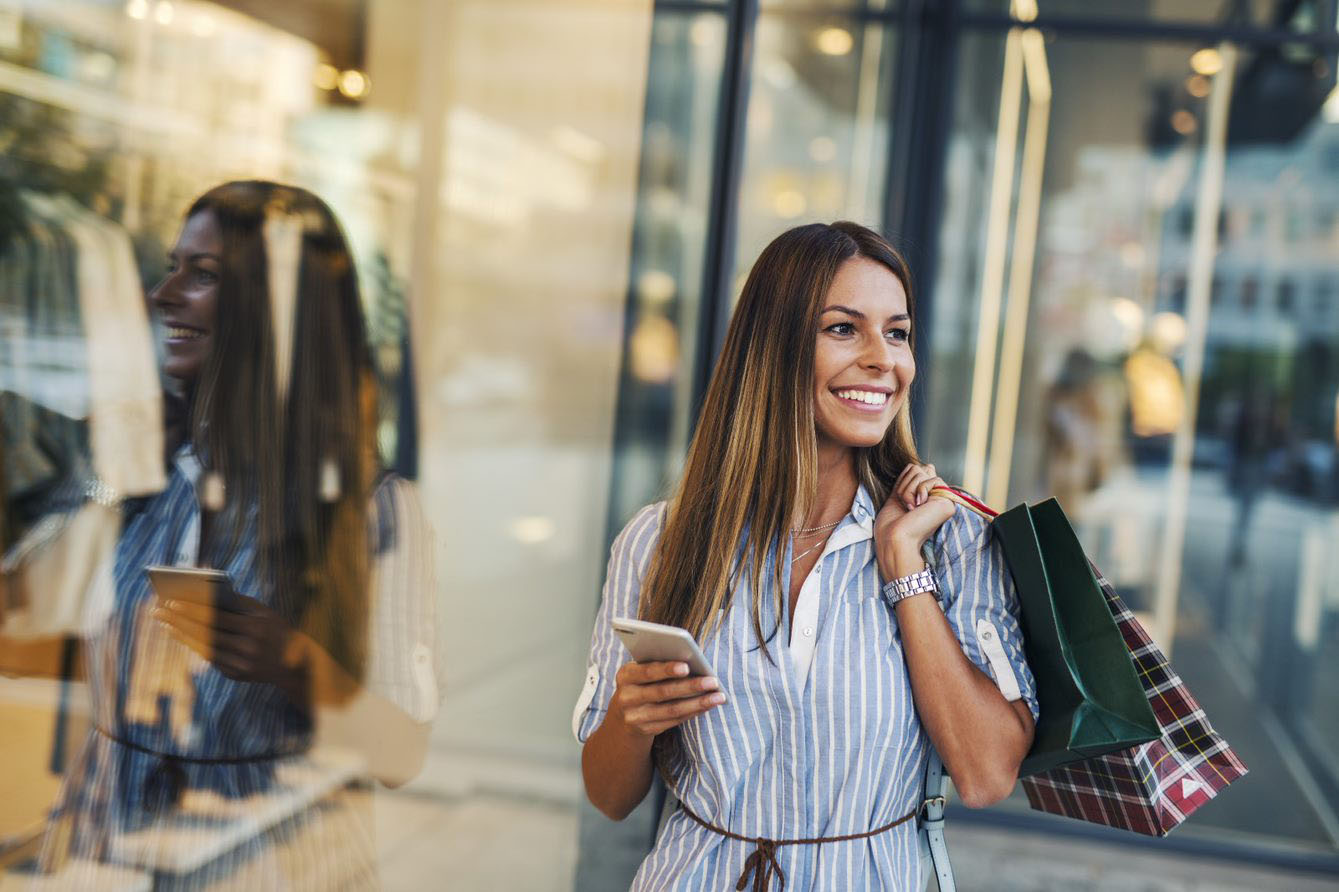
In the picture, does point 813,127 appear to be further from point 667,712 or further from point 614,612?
point 667,712

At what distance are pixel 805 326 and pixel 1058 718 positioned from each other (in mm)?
616

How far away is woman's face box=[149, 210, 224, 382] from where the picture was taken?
6.15ft

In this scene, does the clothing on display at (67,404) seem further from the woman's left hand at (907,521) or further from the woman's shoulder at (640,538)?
the woman's left hand at (907,521)

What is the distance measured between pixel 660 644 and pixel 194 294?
0.99 m

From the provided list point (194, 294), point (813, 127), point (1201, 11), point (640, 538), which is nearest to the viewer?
point (640, 538)

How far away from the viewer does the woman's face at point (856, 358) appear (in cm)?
169

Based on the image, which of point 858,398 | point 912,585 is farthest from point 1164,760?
point 858,398

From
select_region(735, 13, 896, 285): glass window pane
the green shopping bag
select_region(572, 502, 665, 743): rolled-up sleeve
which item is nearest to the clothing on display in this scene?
select_region(572, 502, 665, 743): rolled-up sleeve

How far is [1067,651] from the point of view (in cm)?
153

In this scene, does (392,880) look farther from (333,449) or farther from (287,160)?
(287,160)

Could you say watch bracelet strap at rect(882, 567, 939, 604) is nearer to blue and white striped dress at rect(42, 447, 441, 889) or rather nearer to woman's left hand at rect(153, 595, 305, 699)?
blue and white striped dress at rect(42, 447, 441, 889)

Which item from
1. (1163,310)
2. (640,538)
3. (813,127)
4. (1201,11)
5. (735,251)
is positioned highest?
(1201,11)

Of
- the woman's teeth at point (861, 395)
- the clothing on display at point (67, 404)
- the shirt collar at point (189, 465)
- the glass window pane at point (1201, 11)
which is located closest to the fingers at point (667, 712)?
the woman's teeth at point (861, 395)

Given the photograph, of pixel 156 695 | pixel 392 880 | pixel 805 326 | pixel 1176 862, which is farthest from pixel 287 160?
pixel 1176 862
